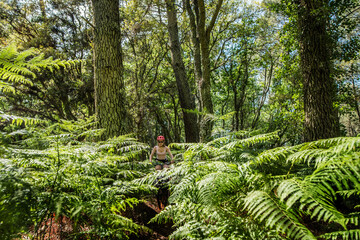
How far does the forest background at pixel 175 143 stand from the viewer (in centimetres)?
158

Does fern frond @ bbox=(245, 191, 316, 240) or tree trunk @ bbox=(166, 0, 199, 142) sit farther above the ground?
tree trunk @ bbox=(166, 0, 199, 142)

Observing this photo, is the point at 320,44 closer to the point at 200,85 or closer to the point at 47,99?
the point at 200,85

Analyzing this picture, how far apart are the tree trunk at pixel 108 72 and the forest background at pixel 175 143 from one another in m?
0.03

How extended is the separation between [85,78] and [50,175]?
1118cm

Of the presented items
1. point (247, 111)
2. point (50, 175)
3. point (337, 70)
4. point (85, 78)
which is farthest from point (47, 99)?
point (247, 111)

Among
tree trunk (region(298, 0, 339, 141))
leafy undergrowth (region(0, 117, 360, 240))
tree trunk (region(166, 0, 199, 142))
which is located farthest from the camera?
tree trunk (region(166, 0, 199, 142))

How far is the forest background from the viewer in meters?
1.58

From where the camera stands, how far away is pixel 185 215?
212 cm

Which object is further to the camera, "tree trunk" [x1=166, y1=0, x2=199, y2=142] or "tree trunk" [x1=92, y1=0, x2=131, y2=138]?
"tree trunk" [x1=166, y1=0, x2=199, y2=142]

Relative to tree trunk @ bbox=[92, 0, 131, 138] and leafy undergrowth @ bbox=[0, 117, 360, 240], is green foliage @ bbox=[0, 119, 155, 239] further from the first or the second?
tree trunk @ bbox=[92, 0, 131, 138]

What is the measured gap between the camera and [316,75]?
180 inches

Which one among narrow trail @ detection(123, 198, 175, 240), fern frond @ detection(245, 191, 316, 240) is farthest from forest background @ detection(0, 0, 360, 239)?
Result: narrow trail @ detection(123, 198, 175, 240)

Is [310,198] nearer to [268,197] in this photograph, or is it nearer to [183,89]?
[268,197]

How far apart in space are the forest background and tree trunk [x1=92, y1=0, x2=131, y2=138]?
1.0 inches
